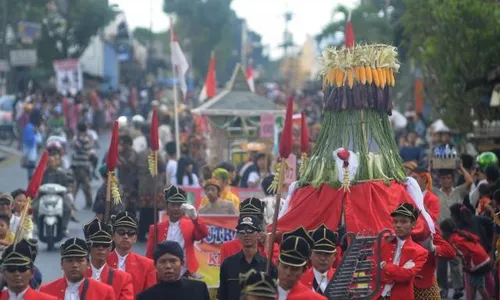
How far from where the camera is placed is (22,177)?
35.2m

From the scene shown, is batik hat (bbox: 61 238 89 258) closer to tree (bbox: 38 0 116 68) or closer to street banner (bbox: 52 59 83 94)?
street banner (bbox: 52 59 83 94)

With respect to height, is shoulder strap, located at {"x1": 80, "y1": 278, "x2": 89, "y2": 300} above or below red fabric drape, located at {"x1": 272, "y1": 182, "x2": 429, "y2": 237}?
below

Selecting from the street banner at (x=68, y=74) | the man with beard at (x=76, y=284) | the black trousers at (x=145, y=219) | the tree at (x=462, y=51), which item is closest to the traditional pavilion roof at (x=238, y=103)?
the tree at (x=462, y=51)

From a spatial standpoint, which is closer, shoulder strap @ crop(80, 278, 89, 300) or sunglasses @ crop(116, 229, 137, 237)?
shoulder strap @ crop(80, 278, 89, 300)

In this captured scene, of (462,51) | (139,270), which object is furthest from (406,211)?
(462,51)

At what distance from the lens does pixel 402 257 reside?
11969 millimetres

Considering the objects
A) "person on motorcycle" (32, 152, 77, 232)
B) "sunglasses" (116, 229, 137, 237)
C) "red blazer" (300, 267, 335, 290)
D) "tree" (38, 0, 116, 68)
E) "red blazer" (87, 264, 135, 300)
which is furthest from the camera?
"tree" (38, 0, 116, 68)

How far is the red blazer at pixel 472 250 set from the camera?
52.7 ft

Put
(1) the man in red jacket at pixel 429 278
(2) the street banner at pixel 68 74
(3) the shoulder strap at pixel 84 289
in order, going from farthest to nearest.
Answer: (2) the street banner at pixel 68 74, (1) the man in red jacket at pixel 429 278, (3) the shoulder strap at pixel 84 289

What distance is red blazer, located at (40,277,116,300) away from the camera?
1005 cm

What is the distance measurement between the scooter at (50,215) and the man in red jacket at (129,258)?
10167mm

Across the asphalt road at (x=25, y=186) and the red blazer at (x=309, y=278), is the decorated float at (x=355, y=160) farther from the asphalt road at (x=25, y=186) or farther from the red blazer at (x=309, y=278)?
the asphalt road at (x=25, y=186)

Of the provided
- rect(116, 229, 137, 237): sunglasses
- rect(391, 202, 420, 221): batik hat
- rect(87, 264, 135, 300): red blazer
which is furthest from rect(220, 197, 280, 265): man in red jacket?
rect(87, 264, 135, 300): red blazer

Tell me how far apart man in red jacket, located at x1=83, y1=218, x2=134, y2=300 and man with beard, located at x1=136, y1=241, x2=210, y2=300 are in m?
0.54
